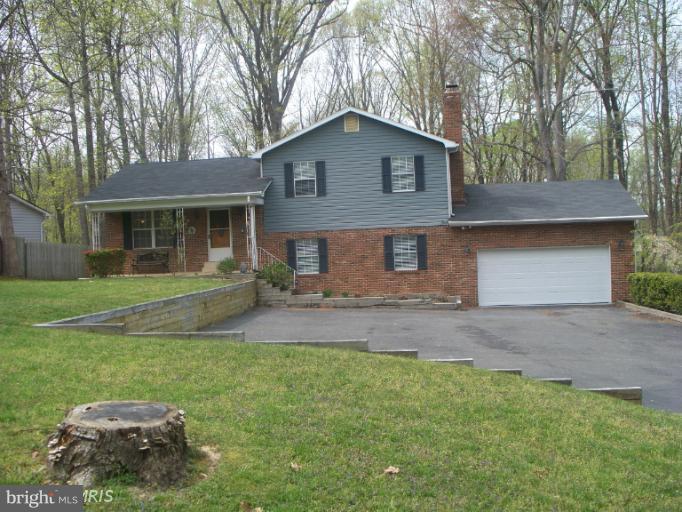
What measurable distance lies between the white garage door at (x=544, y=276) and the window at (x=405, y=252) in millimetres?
2244

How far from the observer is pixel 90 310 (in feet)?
35.2

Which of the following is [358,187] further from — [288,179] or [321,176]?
[288,179]

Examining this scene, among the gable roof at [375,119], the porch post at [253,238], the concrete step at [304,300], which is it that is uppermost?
the gable roof at [375,119]

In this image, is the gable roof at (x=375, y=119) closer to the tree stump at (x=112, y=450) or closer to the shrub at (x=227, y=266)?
the shrub at (x=227, y=266)

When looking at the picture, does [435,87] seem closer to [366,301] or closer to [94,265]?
[366,301]

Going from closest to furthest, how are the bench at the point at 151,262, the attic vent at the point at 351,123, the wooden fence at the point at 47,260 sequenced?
the wooden fence at the point at 47,260
the attic vent at the point at 351,123
the bench at the point at 151,262

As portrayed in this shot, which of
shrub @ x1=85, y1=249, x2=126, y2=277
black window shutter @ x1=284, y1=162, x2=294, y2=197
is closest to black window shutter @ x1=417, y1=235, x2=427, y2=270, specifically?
black window shutter @ x1=284, y1=162, x2=294, y2=197

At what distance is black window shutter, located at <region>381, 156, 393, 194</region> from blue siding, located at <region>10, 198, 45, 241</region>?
63.2ft

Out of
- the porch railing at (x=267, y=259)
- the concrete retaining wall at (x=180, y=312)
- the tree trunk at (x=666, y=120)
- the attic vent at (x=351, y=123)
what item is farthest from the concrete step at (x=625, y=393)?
the tree trunk at (x=666, y=120)

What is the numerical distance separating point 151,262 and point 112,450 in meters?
19.0

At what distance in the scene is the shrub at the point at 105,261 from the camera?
20.4 meters

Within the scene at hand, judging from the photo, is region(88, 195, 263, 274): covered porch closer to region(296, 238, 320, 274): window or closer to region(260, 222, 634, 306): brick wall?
region(260, 222, 634, 306): brick wall

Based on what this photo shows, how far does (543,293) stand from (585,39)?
13103 mm

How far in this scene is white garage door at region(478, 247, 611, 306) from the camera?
20641 millimetres
